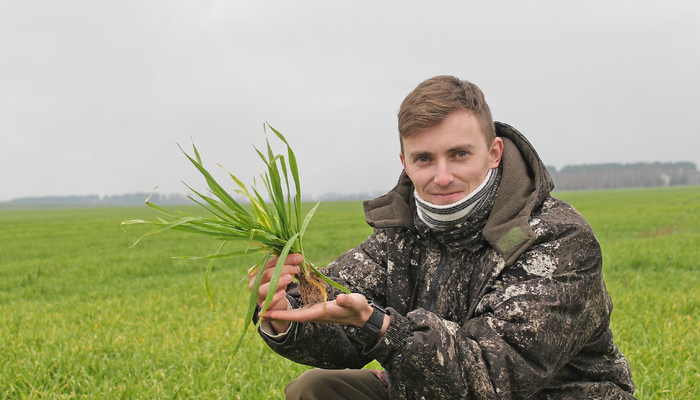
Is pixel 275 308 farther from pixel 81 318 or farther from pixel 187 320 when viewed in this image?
pixel 81 318

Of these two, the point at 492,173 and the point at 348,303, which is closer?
the point at 348,303

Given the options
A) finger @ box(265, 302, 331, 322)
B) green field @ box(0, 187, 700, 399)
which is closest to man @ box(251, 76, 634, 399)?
finger @ box(265, 302, 331, 322)

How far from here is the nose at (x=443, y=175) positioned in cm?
226

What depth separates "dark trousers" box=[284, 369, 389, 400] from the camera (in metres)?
2.62

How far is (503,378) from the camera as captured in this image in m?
1.85

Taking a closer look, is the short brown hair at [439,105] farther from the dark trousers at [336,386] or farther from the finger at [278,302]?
the dark trousers at [336,386]

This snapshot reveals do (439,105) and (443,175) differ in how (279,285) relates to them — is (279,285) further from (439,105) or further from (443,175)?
(439,105)

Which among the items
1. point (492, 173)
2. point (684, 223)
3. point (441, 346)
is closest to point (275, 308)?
point (441, 346)

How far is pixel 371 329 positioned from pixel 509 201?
0.94 metres

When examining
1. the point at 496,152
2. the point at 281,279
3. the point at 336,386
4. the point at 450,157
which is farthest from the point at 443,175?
the point at 336,386

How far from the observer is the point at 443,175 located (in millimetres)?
2256

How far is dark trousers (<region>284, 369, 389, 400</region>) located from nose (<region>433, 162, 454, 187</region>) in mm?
1229

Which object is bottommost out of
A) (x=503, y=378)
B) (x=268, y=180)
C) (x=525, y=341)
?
(x=503, y=378)

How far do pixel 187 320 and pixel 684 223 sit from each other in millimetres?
20346
